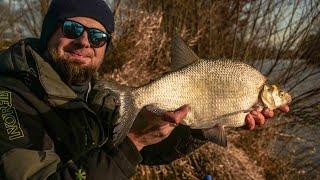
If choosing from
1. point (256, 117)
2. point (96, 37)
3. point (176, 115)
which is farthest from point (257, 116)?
point (96, 37)

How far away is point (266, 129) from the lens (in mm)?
7031

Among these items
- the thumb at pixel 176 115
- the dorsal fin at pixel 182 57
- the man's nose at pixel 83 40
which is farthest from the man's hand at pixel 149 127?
the man's nose at pixel 83 40

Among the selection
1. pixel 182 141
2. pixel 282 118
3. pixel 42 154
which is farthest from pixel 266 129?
pixel 42 154

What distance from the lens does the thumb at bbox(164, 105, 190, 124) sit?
276 centimetres

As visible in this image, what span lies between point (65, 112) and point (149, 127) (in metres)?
0.46

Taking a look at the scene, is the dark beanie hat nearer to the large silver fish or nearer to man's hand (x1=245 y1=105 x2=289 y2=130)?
the large silver fish

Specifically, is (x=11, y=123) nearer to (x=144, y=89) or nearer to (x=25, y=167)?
(x=25, y=167)

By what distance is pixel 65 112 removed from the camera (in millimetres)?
2844

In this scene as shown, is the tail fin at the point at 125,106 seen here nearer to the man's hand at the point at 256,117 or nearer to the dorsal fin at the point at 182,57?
the dorsal fin at the point at 182,57

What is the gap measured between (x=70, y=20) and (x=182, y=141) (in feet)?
3.38

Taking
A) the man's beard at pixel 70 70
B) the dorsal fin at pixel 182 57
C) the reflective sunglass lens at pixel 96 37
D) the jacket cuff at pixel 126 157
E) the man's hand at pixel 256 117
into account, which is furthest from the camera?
the reflective sunglass lens at pixel 96 37

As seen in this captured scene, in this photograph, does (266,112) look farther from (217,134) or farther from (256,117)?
(217,134)

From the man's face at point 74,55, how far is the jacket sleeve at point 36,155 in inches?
19.7

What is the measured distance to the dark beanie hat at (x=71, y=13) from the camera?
3.29m
